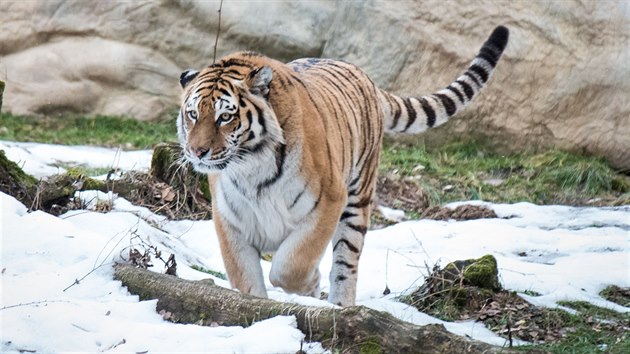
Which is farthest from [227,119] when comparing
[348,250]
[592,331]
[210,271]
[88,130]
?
[88,130]

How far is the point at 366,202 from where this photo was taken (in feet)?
22.6

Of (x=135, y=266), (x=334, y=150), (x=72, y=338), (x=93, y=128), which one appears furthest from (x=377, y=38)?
(x=72, y=338)

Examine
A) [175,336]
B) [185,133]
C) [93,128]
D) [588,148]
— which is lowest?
[93,128]

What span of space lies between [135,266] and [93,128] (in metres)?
6.74

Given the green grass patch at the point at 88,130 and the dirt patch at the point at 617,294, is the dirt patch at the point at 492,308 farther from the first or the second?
the green grass patch at the point at 88,130

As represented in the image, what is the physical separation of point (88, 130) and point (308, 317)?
7753 millimetres

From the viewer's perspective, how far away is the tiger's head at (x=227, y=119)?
5387 millimetres

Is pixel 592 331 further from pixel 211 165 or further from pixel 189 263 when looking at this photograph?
pixel 189 263

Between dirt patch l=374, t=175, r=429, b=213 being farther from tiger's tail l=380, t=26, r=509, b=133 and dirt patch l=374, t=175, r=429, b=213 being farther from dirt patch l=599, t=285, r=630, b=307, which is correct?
dirt patch l=599, t=285, r=630, b=307

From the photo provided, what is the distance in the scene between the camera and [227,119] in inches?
216

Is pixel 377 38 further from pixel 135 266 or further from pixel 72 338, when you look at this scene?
pixel 72 338

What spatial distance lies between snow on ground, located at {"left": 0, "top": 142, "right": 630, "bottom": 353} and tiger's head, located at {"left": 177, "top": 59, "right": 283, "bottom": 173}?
0.60 m

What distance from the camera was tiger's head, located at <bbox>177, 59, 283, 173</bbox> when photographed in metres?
5.39

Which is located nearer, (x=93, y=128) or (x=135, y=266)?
(x=135, y=266)
